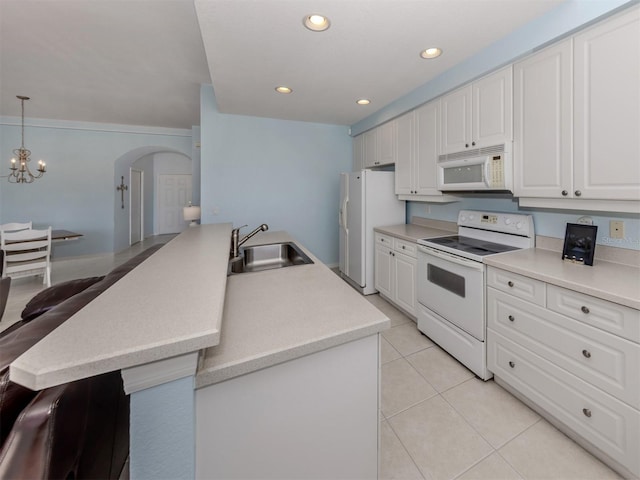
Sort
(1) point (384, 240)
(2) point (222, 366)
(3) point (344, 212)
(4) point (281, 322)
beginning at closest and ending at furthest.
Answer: (2) point (222, 366) < (4) point (281, 322) < (1) point (384, 240) < (3) point (344, 212)

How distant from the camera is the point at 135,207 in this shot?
691cm

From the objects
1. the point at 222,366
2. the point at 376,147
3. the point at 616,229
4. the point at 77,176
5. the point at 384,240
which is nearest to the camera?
the point at 222,366

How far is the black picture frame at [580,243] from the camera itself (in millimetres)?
1629

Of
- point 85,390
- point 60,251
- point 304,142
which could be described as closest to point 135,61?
point 304,142

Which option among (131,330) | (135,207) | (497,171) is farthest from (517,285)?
(135,207)

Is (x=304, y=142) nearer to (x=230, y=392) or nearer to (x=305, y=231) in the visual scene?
(x=305, y=231)

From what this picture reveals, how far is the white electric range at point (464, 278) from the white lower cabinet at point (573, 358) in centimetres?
10

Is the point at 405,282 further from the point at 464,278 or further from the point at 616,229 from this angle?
the point at 616,229

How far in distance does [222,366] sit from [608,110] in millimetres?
2241

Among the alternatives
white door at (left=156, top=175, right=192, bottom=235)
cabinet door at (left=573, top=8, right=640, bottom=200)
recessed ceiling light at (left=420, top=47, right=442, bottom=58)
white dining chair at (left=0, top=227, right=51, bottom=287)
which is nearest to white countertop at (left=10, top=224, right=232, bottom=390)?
cabinet door at (left=573, top=8, right=640, bottom=200)

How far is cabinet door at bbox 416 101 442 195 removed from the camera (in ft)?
8.64

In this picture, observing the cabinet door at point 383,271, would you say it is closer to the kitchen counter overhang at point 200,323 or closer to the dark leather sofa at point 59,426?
the kitchen counter overhang at point 200,323

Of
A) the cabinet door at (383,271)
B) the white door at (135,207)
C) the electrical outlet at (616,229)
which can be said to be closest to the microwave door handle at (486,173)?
the electrical outlet at (616,229)

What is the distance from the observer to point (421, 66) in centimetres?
232
